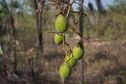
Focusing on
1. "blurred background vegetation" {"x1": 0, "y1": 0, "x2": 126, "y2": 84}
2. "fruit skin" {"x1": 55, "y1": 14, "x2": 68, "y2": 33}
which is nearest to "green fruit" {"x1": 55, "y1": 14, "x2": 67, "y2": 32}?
"fruit skin" {"x1": 55, "y1": 14, "x2": 68, "y2": 33}

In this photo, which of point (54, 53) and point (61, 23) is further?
point (54, 53)

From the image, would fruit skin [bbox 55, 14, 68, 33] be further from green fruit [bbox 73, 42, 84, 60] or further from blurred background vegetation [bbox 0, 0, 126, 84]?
blurred background vegetation [bbox 0, 0, 126, 84]

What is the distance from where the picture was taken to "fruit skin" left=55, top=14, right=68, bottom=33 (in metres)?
0.87

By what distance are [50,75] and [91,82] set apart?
2.63 feet

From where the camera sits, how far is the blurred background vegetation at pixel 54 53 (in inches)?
249

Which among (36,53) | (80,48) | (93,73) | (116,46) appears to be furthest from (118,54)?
(80,48)

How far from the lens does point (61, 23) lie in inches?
34.5

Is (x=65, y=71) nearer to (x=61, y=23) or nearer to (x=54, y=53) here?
(x=61, y=23)

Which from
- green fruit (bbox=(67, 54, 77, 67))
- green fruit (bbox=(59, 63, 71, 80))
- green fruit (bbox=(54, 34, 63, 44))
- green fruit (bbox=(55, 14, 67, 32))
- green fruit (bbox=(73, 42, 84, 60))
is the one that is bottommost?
green fruit (bbox=(59, 63, 71, 80))

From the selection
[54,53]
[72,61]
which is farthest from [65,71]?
[54,53]

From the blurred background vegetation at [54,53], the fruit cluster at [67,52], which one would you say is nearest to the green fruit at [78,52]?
the fruit cluster at [67,52]

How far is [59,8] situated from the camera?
920 mm

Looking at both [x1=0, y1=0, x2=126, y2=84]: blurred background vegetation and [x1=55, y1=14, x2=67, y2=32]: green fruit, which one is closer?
[x1=55, y1=14, x2=67, y2=32]: green fruit

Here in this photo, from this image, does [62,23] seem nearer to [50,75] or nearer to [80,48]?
[80,48]
